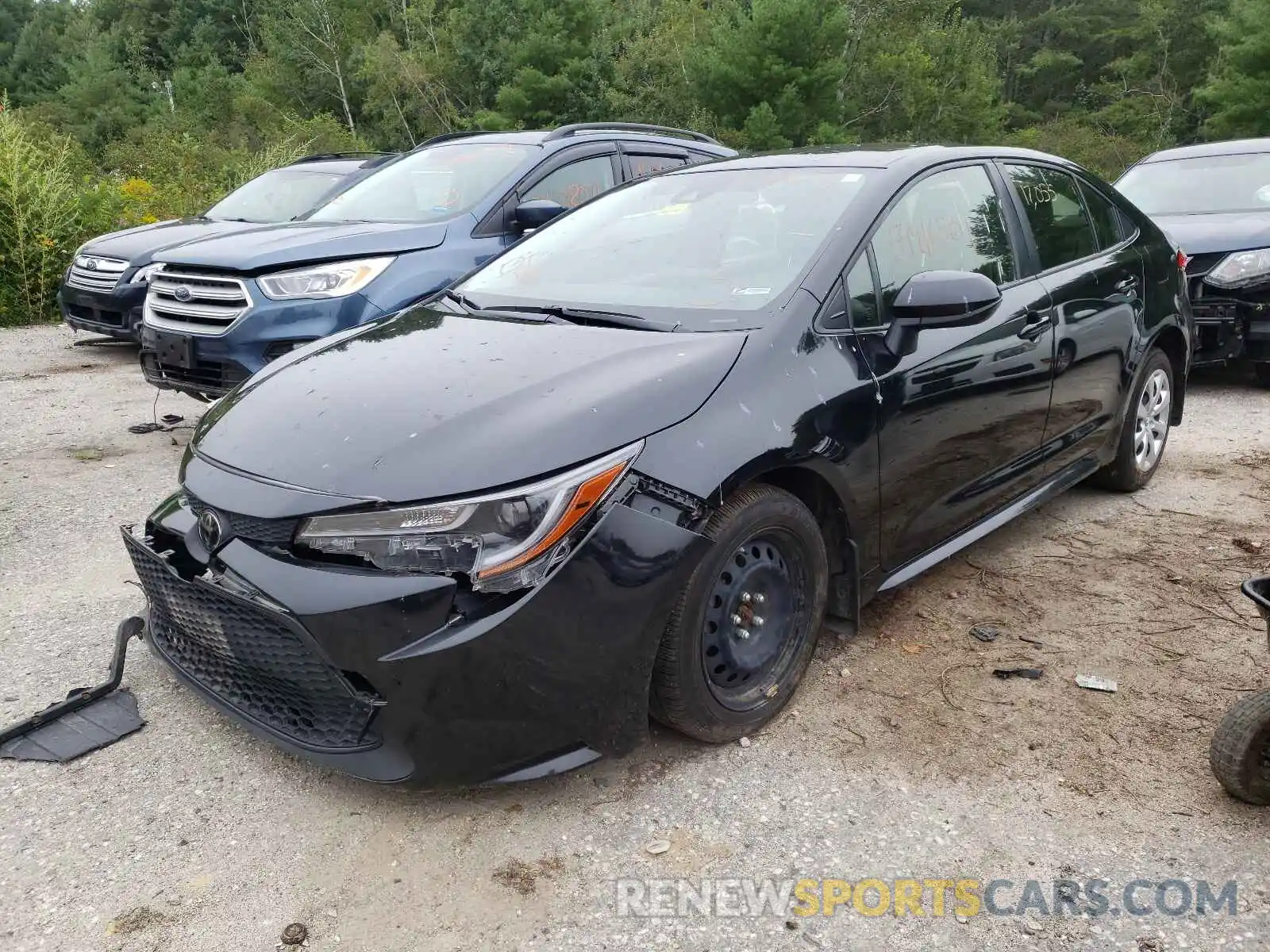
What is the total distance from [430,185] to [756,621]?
4.48 metres

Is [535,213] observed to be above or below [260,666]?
above

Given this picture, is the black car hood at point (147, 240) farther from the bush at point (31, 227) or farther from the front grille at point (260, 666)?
the front grille at point (260, 666)

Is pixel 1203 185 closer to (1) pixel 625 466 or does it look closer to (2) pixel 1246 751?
(2) pixel 1246 751

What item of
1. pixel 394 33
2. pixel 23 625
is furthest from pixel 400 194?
pixel 394 33

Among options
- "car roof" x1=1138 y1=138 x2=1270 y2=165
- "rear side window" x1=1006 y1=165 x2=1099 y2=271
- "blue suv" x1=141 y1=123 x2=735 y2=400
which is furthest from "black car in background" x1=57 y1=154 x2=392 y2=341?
"car roof" x1=1138 y1=138 x2=1270 y2=165

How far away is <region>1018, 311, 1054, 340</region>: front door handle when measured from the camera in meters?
3.59

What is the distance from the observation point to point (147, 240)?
862 centimetres

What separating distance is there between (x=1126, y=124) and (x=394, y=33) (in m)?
31.8

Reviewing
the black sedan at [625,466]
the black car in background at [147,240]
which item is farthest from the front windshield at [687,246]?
the black car in background at [147,240]

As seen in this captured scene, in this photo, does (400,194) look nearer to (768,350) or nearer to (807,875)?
(768,350)

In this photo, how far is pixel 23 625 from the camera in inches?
141

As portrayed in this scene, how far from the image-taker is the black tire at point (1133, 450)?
4.54 metres

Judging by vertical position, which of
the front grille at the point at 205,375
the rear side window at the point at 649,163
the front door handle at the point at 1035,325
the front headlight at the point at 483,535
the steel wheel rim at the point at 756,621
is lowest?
the steel wheel rim at the point at 756,621

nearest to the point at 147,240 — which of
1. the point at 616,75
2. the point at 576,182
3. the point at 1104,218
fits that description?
the point at 576,182
